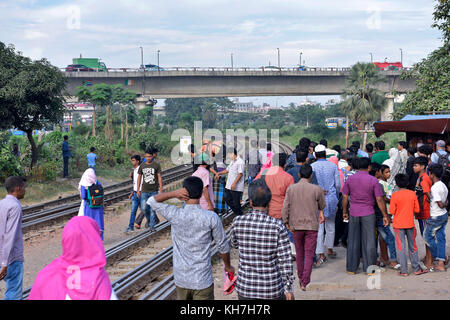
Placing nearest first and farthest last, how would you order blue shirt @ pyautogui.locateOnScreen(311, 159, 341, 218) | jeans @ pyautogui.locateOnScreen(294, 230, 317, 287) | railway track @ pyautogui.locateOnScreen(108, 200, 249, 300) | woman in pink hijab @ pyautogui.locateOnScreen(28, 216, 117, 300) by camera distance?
1. woman in pink hijab @ pyautogui.locateOnScreen(28, 216, 117, 300)
2. jeans @ pyautogui.locateOnScreen(294, 230, 317, 287)
3. railway track @ pyautogui.locateOnScreen(108, 200, 249, 300)
4. blue shirt @ pyautogui.locateOnScreen(311, 159, 341, 218)

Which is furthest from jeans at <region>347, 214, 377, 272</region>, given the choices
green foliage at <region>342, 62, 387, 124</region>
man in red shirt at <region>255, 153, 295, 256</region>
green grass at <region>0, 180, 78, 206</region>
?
green foliage at <region>342, 62, 387, 124</region>

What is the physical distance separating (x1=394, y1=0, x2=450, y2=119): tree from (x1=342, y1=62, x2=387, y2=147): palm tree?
1755 cm

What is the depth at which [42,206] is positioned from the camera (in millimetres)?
16328

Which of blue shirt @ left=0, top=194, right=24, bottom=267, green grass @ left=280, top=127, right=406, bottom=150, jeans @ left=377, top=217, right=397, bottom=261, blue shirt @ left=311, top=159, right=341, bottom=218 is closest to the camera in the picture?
blue shirt @ left=0, top=194, right=24, bottom=267

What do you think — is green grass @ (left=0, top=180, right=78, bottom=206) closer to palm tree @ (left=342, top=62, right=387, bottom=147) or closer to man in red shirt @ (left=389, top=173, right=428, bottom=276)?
man in red shirt @ (left=389, top=173, right=428, bottom=276)

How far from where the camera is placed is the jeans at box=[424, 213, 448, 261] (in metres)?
8.14

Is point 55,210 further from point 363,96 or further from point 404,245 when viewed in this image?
point 363,96

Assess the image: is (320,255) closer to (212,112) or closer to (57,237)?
(57,237)

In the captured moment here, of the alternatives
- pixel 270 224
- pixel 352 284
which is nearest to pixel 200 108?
pixel 352 284

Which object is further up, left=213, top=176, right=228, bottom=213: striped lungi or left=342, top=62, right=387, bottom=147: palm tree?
left=342, top=62, right=387, bottom=147: palm tree

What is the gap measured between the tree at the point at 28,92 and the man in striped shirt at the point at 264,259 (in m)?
18.2

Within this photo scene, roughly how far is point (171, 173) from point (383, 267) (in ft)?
62.0

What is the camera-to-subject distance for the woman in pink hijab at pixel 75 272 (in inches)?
142
